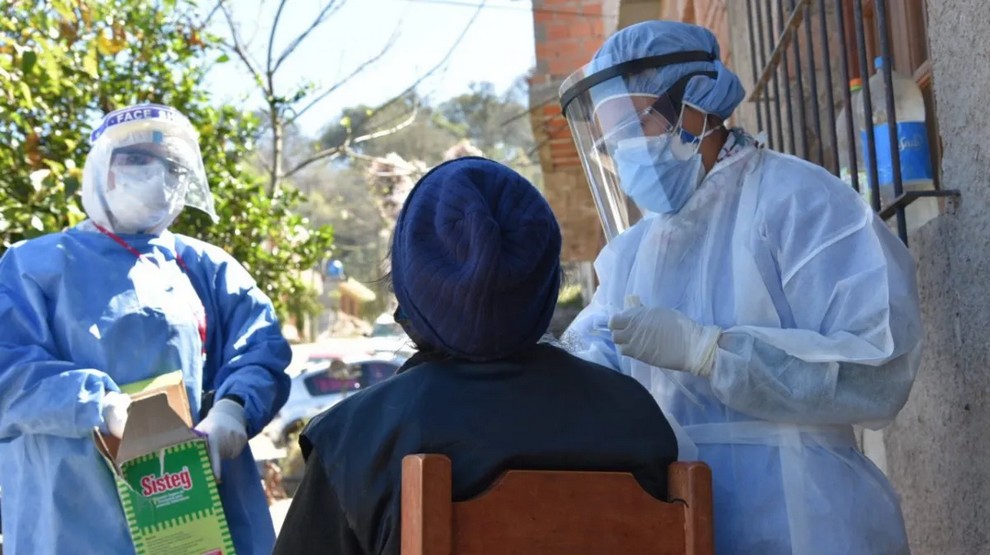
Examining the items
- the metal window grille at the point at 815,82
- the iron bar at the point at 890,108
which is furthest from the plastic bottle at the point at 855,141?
the iron bar at the point at 890,108

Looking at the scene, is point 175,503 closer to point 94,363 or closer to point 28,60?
point 94,363

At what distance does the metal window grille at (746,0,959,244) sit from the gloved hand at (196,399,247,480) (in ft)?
5.26

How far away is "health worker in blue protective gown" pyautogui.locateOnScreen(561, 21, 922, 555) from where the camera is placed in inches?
79.3

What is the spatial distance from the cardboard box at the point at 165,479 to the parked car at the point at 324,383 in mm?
10760

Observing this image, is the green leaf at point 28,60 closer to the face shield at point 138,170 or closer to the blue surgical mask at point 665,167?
the face shield at point 138,170

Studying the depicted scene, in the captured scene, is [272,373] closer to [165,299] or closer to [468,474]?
[165,299]

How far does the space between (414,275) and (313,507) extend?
346mm

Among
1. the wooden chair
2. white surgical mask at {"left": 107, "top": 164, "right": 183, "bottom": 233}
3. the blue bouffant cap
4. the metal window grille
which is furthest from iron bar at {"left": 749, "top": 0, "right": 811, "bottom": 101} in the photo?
the wooden chair

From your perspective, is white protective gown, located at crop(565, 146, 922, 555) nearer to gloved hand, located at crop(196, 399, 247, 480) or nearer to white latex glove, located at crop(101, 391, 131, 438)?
gloved hand, located at crop(196, 399, 247, 480)

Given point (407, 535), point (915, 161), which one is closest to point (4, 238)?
point (915, 161)

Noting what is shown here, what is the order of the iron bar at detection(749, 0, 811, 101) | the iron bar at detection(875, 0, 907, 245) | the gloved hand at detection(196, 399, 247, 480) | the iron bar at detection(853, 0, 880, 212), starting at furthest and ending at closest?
the iron bar at detection(749, 0, 811, 101), the gloved hand at detection(196, 399, 247, 480), the iron bar at detection(853, 0, 880, 212), the iron bar at detection(875, 0, 907, 245)

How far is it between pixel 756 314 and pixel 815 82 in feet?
4.32

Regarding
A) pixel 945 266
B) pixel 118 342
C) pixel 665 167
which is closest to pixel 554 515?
pixel 665 167

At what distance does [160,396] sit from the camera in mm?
2963
